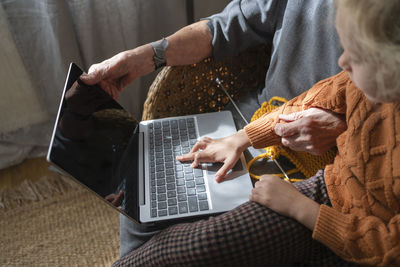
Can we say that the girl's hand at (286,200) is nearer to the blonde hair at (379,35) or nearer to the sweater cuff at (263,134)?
the sweater cuff at (263,134)

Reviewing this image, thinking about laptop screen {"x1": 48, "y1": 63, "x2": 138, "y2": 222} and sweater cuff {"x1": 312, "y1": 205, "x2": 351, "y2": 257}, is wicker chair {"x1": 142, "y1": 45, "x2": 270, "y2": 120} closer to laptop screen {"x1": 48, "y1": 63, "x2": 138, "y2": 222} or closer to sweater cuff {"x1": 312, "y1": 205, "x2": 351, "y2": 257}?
laptop screen {"x1": 48, "y1": 63, "x2": 138, "y2": 222}

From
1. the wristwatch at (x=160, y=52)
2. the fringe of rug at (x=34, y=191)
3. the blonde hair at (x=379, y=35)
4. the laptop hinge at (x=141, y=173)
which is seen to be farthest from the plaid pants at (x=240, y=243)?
the fringe of rug at (x=34, y=191)

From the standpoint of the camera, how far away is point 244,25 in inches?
36.4

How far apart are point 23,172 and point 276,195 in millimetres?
1122

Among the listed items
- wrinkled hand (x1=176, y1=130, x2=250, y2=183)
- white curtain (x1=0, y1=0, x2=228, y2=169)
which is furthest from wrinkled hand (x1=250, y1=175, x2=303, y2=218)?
white curtain (x1=0, y1=0, x2=228, y2=169)

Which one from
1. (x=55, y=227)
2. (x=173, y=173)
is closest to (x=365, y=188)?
(x=173, y=173)

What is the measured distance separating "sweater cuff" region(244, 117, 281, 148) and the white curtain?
2.13 feet

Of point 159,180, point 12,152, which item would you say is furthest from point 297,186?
point 12,152

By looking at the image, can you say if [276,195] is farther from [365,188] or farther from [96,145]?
[96,145]

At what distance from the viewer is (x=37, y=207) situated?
129 centimetres

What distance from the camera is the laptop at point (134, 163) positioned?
0.72 metres

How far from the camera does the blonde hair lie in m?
0.46

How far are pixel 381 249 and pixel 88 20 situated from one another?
1.09 metres

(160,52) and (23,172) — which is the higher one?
(160,52)
